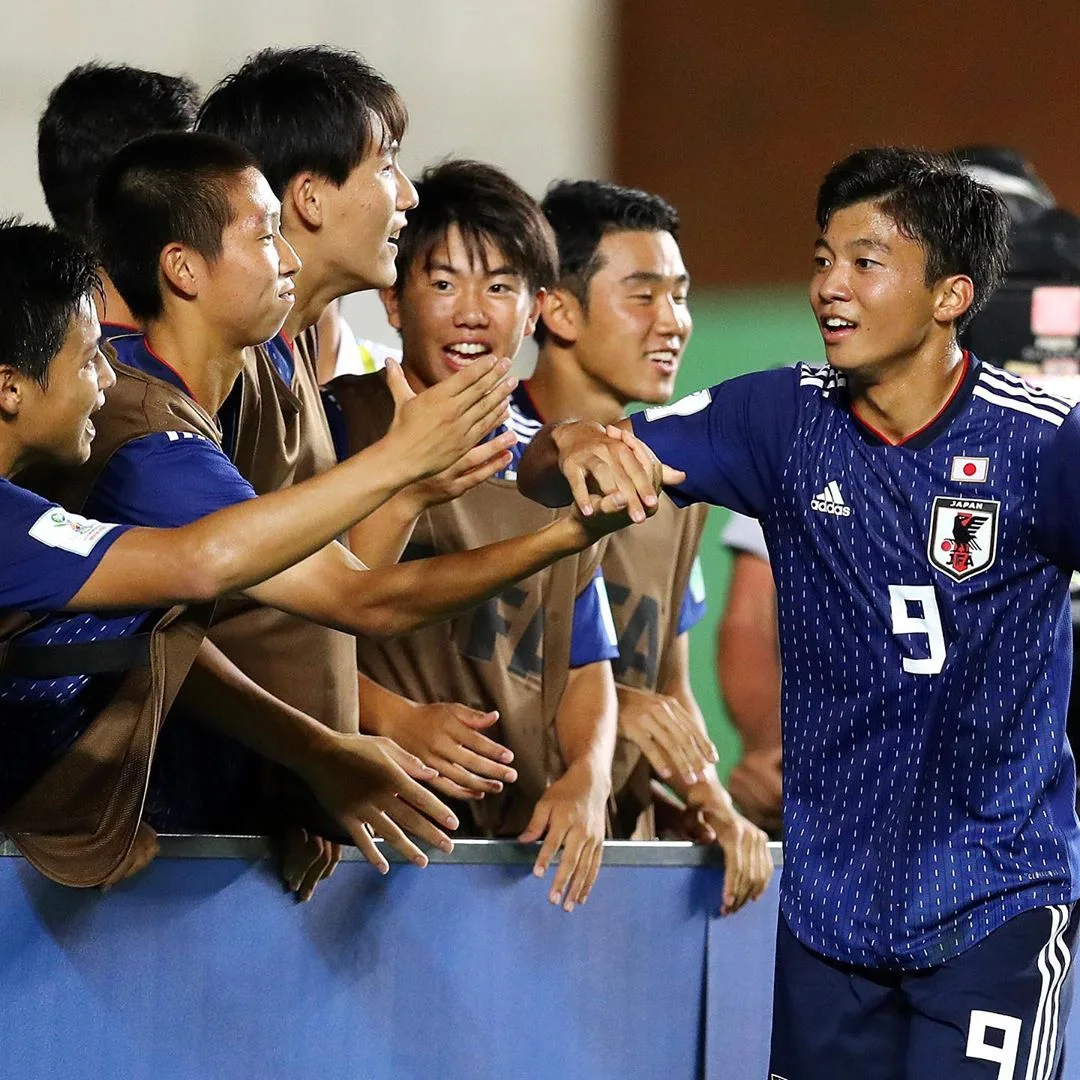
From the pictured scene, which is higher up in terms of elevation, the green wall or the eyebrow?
the eyebrow

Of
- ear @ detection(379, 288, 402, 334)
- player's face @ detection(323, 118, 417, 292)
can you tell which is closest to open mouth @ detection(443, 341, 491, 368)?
ear @ detection(379, 288, 402, 334)

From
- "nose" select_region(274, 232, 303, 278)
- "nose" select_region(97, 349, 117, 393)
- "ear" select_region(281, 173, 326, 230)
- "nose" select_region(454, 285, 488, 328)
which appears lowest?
"nose" select_region(454, 285, 488, 328)

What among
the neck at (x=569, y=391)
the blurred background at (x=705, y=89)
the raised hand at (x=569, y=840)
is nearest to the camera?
the raised hand at (x=569, y=840)

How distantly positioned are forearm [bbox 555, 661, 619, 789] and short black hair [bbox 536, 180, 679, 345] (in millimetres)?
774

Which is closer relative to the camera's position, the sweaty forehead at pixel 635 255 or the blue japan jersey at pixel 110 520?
the blue japan jersey at pixel 110 520

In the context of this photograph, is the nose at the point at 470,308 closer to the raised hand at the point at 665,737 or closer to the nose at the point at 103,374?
the raised hand at the point at 665,737

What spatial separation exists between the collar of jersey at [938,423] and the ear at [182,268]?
0.88m

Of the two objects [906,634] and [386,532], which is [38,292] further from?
[906,634]

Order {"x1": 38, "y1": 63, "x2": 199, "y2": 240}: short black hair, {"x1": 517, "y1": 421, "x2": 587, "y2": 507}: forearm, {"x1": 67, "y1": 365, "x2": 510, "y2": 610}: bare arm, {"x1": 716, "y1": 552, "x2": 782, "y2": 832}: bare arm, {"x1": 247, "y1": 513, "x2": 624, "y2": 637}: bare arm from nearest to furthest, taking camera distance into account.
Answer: {"x1": 67, "y1": 365, "x2": 510, "y2": 610}: bare arm, {"x1": 247, "y1": 513, "x2": 624, "y2": 637}: bare arm, {"x1": 517, "y1": 421, "x2": 587, "y2": 507}: forearm, {"x1": 38, "y1": 63, "x2": 199, "y2": 240}: short black hair, {"x1": 716, "y1": 552, "x2": 782, "y2": 832}: bare arm

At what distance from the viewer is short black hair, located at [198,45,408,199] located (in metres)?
2.76

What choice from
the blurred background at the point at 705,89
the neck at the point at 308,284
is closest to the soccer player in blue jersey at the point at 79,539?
the neck at the point at 308,284

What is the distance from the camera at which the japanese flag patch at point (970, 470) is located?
240 centimetres

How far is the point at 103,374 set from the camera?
2.15m

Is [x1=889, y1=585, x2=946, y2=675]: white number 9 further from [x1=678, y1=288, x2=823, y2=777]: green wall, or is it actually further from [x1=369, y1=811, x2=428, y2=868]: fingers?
[x1=678, y1=288, x2=823, y2=777]: green wall
